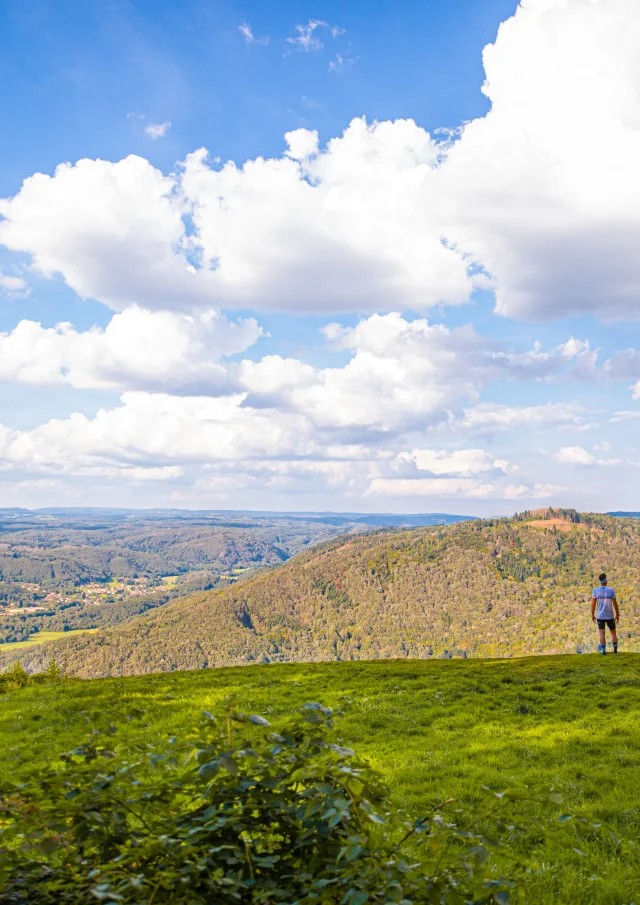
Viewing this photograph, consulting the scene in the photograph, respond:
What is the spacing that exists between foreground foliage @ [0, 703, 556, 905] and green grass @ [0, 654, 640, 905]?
603mm

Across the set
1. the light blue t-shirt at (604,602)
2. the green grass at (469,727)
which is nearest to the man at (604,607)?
the light blue t-shirt at (604,602)

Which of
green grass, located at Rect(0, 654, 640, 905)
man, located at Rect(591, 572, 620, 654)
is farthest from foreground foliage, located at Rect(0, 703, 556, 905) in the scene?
man, located at Rect(591, 572, 620, 654)

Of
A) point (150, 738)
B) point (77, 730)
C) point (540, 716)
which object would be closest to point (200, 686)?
point (77, 730)

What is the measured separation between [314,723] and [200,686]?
2365 centimetres

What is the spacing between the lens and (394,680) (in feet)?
79.4

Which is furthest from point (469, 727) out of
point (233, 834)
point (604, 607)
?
point (604, 607)

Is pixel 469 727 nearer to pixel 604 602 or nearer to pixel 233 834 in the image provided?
pixel 233 834

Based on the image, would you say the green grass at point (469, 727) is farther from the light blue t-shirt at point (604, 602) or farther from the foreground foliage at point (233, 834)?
the light blue t-shirt at point (604, 602)

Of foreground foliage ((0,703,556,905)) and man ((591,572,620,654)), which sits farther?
man ((591,572,620,654))

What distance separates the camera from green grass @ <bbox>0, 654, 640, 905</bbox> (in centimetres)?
834

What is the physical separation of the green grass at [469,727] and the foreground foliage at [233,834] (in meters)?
0.60

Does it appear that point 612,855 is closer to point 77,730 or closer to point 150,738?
point 150,738

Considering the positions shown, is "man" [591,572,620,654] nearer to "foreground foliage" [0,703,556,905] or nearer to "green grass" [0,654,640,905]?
"green grass" [0,654,640,905]

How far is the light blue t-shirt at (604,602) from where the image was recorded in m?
28.5
